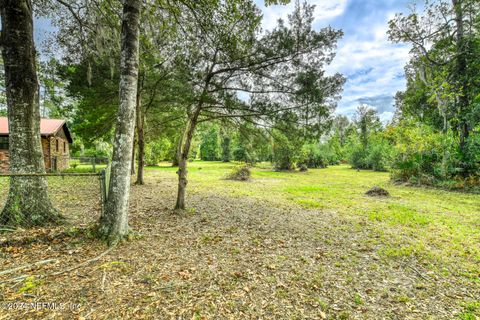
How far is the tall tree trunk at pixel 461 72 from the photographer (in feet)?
37.6

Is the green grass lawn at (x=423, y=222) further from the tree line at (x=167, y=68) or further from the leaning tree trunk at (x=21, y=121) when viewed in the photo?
the leaning tree trunk at (x=21, y=121)

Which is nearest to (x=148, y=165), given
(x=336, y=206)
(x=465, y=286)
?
(x=336, y=206)

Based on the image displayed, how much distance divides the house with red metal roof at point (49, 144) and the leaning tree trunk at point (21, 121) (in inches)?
417

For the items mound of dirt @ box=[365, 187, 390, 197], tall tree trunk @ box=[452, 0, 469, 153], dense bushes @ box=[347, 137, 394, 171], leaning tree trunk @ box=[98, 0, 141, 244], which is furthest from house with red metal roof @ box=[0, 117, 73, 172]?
dense bushes @ box=[347, 137, 394, 171]

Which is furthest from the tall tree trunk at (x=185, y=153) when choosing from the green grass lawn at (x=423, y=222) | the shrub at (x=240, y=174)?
the shrub at (x=240, y=174)

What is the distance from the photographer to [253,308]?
2.32m

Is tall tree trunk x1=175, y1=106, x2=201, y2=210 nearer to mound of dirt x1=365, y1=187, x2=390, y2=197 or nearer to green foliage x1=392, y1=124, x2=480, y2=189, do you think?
mound of dirt x1=365, y1=187, x2=390, y2=197

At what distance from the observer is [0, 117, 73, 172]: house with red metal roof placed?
13.6 m

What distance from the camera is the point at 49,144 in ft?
49.5

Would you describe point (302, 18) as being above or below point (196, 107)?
above

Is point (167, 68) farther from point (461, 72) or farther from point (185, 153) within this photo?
point (461, 72)

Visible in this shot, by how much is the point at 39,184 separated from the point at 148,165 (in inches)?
907

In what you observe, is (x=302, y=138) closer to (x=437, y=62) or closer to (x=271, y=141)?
(x=271, y=141)

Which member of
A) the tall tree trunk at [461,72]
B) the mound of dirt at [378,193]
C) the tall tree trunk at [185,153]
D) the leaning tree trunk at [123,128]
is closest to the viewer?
the leaning tree trunk at [123,128]
